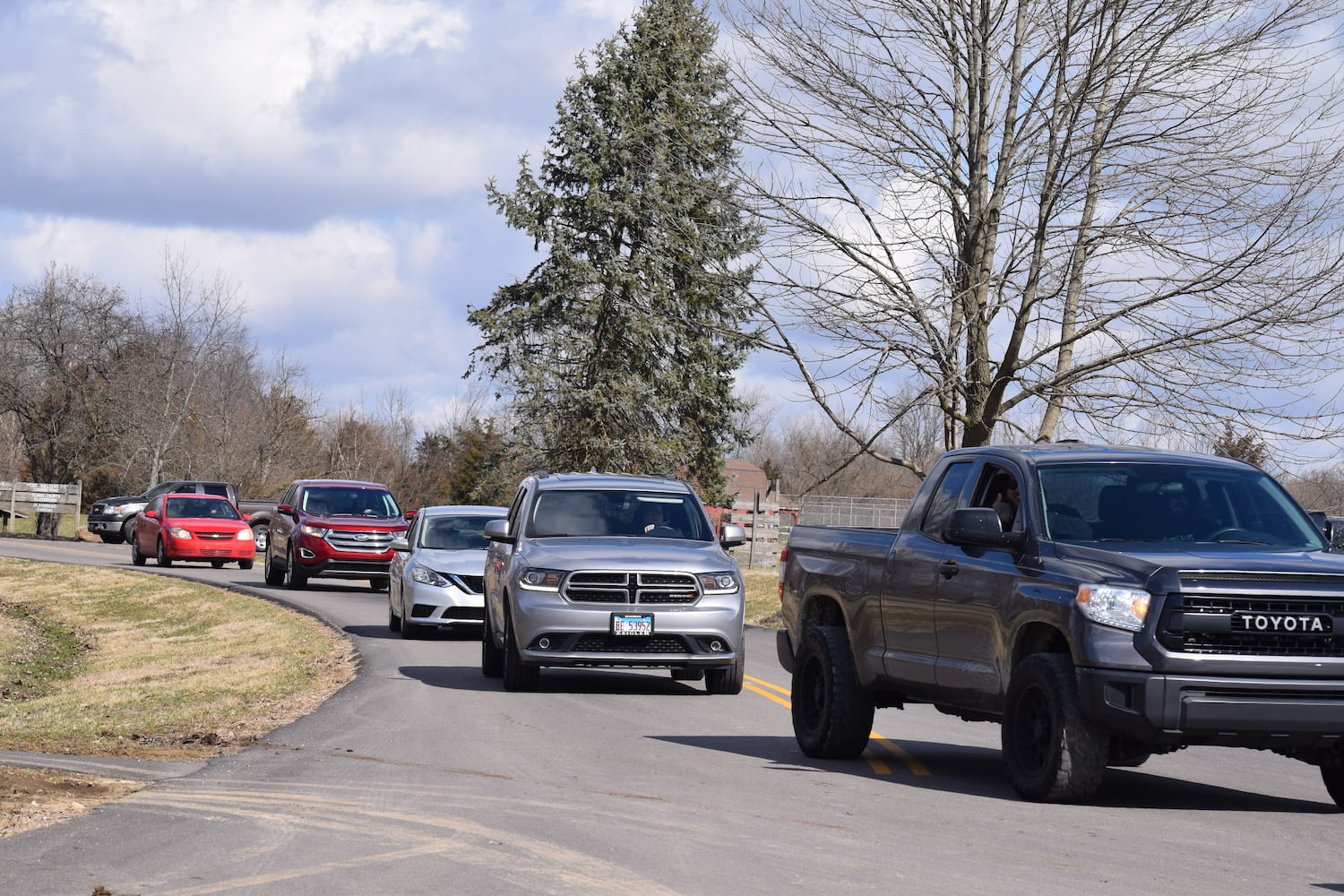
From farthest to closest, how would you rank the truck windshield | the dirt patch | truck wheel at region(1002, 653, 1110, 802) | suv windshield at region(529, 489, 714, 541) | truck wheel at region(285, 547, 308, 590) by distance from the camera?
truck wheel at region(285, 547, 308, 590)
suv windshield at region(529, 489, 714, 541)
the truck windshield
truck wheel at region(1002, 653, 1110, 802)
the dirt patch

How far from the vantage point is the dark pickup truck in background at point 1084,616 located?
854cm

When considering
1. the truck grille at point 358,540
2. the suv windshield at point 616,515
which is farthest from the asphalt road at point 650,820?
the truck grille at point 358,540

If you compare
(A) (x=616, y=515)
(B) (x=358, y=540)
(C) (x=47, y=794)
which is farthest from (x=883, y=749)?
(B) (x=358, y=540)

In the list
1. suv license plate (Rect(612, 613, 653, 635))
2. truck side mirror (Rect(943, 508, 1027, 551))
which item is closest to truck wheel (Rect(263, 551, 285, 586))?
suv license plate (Rect(612, 613, 653, 635))

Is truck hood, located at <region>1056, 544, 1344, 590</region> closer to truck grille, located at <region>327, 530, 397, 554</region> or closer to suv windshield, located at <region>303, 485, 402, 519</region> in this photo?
truck grille, located at <region>327, 530, 397, 554</region>

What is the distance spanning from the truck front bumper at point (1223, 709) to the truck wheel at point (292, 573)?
24.4m

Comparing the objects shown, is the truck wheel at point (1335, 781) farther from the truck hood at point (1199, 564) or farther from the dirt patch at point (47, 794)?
the dirt patch at point (47, 794)

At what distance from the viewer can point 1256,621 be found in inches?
338

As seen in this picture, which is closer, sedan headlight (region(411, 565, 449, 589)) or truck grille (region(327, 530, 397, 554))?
sedan headlight (region(411, 565, 449, 589))

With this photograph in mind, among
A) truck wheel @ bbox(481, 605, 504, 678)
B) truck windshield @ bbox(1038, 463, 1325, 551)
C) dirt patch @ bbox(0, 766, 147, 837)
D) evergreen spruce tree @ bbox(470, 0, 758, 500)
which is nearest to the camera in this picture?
dirt patch @ bbox(0, 766, 147, 837)

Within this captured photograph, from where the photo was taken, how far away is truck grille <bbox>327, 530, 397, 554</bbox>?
3100 cm

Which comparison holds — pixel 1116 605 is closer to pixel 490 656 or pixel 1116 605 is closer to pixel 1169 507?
pixel 1169 507

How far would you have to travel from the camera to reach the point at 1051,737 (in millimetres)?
9008

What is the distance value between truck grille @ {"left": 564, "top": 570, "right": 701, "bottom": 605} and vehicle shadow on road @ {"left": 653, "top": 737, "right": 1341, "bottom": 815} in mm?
2620
